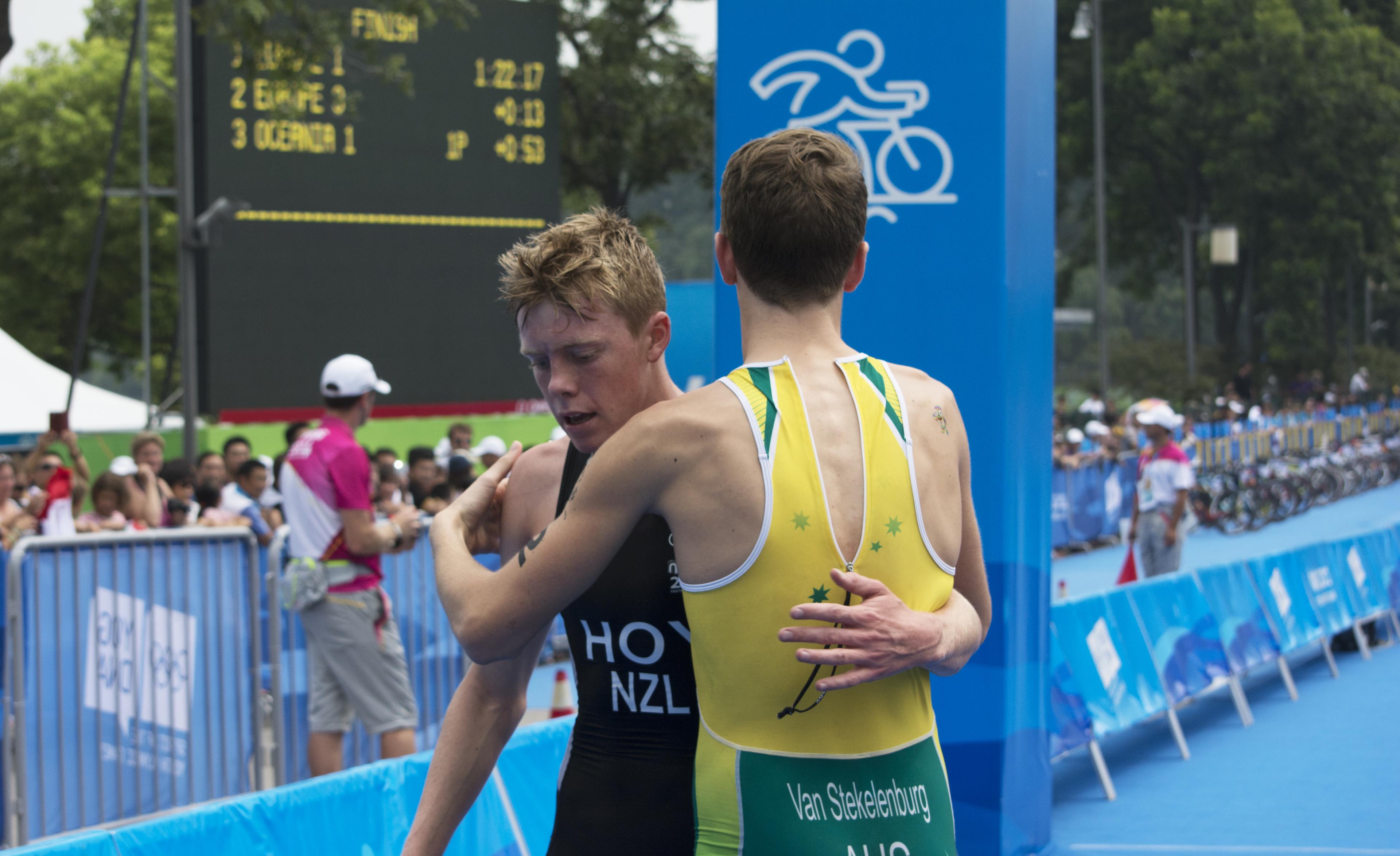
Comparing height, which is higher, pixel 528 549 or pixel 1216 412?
pixel 528 549

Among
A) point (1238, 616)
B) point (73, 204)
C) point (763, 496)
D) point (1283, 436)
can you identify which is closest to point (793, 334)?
point (763, 496)

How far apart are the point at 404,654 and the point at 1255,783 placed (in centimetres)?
452

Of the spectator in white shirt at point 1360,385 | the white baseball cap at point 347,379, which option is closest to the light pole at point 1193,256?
the spectator in white shirt at point 1360,385

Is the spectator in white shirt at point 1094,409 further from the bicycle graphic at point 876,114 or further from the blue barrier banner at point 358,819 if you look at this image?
the blue barrier banner at point 358,819

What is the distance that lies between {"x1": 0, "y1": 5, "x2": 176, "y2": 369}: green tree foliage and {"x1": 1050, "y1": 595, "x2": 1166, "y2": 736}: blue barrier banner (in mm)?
37540

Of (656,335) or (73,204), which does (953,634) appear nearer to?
(656,335)

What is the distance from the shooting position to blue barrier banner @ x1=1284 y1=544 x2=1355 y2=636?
→ 1065 cm

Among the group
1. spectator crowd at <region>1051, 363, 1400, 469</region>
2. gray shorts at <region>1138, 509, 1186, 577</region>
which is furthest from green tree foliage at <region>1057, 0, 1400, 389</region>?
gray shorts at <region>1138, 509, 1186, 577</region>

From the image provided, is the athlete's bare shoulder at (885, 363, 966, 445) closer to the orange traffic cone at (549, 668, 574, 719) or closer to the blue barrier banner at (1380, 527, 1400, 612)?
the orange traffic cone at (549, 668, 574, 719)

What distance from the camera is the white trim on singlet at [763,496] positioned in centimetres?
199

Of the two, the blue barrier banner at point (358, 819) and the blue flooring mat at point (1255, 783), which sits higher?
the blue barrier banner at point (358, 819)

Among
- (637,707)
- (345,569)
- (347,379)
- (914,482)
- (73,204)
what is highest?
(73,204)

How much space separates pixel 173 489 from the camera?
10414mm

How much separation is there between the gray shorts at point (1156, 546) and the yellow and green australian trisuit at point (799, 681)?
10.4 meters
